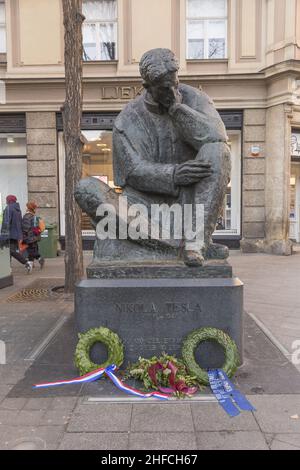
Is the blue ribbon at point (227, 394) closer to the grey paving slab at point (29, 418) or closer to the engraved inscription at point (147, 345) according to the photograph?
the engraved inscription at point (147, 345)

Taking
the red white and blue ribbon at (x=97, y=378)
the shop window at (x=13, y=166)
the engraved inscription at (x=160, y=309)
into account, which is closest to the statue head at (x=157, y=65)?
the engraved inscription at (x=160, y=309)

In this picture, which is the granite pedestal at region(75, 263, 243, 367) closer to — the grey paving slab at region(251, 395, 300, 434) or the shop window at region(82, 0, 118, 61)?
the grey paving slab at region(251, 395, 300, 434)

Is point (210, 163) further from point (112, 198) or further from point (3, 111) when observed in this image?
point (3, 111)

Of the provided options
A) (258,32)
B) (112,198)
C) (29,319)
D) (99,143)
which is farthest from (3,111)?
(112,198)

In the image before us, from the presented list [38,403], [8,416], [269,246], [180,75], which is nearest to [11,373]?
[38,403]

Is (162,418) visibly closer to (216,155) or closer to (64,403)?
(64,403)

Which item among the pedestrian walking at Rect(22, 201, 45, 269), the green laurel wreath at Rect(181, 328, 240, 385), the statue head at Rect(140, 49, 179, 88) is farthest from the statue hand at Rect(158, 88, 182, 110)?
the pedestrian walking at Rect(22, 201, 45, 269)

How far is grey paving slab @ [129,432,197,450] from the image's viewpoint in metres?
2.55

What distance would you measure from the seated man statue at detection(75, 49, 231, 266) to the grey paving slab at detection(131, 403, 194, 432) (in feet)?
3.69

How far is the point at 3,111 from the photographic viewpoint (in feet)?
41.7

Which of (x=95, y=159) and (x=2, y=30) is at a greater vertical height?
(x=2, y=30)

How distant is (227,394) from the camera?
10.5ft

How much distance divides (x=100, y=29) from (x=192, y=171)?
10528mm
